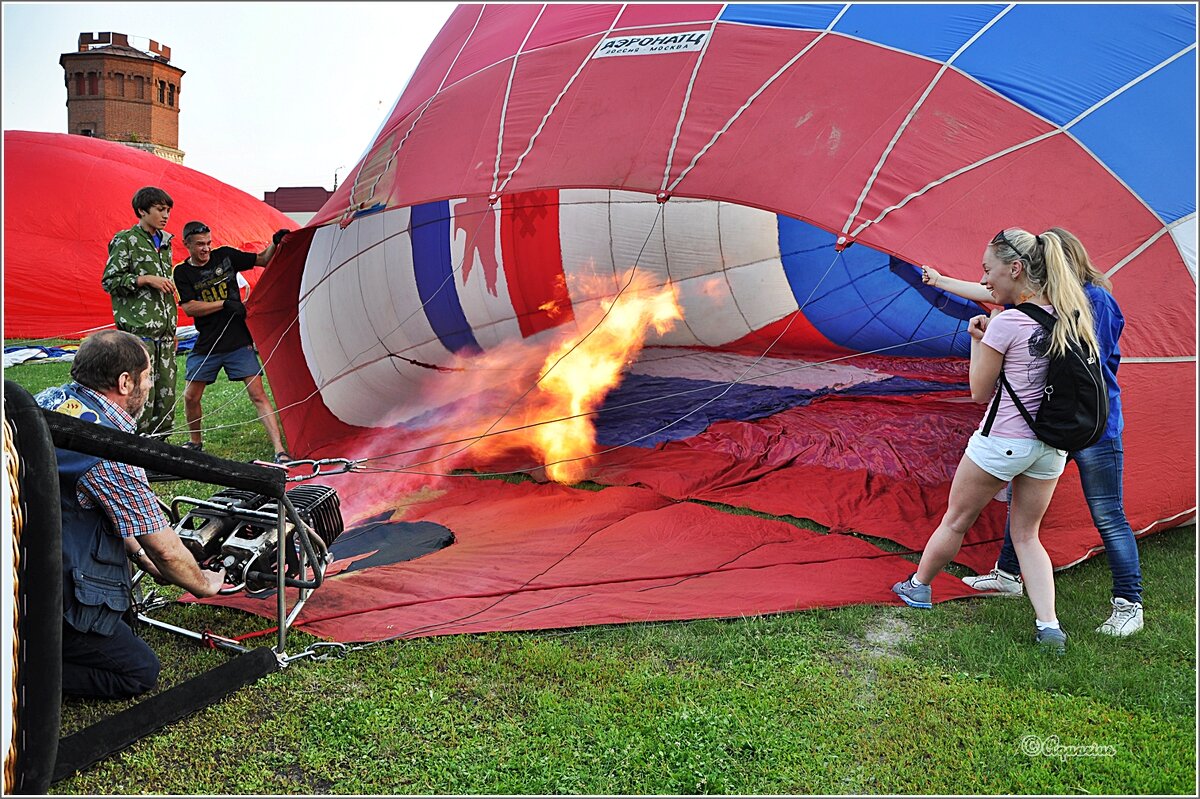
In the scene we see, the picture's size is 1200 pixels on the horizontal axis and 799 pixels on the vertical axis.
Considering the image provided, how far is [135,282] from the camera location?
207 inches

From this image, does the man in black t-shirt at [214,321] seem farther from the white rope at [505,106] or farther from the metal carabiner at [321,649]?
the metal carabiner at [321,649]

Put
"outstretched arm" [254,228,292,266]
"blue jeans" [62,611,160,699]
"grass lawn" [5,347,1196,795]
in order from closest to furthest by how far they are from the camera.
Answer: "grass lawn" [5,347,1196,795] → "blue jeans" [62,611,160,699] → "outstretched arm" [254,228,292,266]

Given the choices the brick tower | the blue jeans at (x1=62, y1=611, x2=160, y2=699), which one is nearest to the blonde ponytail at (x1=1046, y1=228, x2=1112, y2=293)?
the blue jeans at (x1=62, y1=611, x2=160, y2=699)

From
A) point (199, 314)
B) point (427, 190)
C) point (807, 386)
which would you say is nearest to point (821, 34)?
point (427, 190)

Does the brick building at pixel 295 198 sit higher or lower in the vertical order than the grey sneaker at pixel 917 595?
higher

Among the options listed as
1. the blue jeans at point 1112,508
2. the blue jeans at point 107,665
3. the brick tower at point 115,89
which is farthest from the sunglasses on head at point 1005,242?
the brick tower at point 115,89

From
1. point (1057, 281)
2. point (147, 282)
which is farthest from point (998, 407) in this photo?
point (147, 282)

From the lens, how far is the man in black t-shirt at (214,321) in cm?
530

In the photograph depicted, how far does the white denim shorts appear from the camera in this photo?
2945mm

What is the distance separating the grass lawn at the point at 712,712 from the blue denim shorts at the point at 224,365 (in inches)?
92.9

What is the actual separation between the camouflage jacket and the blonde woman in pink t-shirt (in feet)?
14.4

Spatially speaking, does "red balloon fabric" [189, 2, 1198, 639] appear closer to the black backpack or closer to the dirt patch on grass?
the dirt patch on grass

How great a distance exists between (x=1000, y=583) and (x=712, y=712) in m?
1.48

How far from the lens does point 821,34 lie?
4.03m
